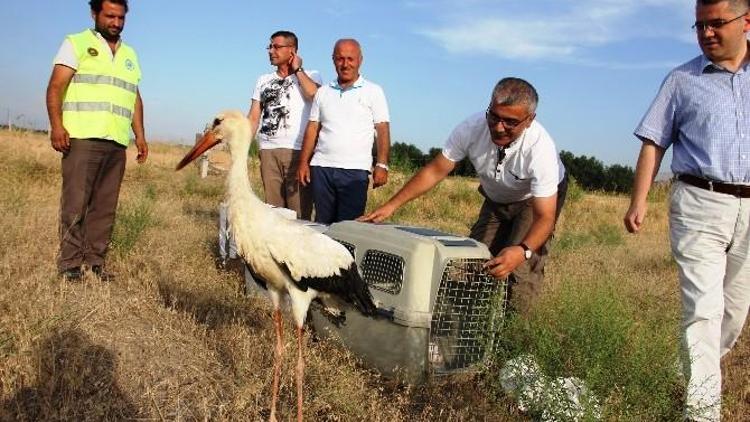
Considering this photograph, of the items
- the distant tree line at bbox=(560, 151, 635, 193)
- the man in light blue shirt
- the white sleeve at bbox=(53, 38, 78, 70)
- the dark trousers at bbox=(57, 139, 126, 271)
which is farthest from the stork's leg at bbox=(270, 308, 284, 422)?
the distant tree line at bbox=(560, 151, 635, 193)

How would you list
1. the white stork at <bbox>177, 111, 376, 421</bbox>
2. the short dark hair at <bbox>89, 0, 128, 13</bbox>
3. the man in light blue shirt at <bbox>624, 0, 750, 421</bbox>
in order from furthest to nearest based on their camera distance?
the short dark hair at <bbox>89, 0, 128, 13</bbox> → the white stork at <bbox>177, 111, 376, 421</bbox> → the man in light blue shirt at <bbox>624, 0, 750, 421</bbox>

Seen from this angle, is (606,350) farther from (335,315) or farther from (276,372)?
(276,372)

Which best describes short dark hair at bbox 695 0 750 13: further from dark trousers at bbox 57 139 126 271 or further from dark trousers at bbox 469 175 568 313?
dark trousers at bbox 57 139 126 271

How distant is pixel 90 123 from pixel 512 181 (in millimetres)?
3625

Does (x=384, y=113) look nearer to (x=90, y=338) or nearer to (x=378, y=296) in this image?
(x=378, y=296)

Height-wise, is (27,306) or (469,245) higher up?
(469,245)

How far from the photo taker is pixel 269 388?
420 centimetres

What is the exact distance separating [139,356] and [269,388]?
2.85 ft

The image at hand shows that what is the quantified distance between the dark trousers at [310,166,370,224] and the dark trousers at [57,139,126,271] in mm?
1841

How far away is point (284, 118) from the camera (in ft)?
22.7

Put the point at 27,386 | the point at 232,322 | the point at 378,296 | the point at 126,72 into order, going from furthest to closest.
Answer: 1. the point at 126,72
2. the point at 232,322
3. the point at 378,296
4. the point at 27,386

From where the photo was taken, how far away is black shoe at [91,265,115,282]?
5973 mm

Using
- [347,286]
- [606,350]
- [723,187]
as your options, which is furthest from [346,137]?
[723,187]

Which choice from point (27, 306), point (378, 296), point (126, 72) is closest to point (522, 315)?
point (378, 296)
